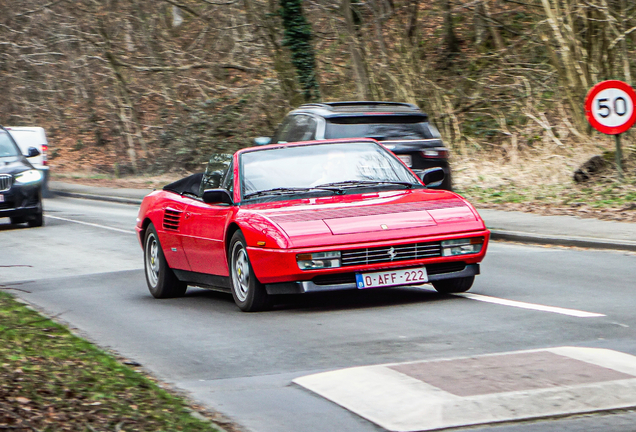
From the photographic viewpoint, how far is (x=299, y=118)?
1616 cm

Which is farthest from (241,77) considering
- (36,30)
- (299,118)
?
(299,118)

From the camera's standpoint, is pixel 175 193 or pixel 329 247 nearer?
Result: pixel 329 247

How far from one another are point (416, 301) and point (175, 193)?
302cm

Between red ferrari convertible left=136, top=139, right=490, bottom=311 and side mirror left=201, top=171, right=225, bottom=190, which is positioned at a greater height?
side mirror left=201, top=171, right=225, bottom=190

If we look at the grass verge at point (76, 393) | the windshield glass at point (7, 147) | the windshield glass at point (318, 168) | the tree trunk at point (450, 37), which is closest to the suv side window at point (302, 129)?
the windshield glass at point (318, 168)

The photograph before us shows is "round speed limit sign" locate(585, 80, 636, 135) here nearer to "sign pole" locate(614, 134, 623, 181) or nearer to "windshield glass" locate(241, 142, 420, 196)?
"sign pole" locate(614, 134, 623, 181)

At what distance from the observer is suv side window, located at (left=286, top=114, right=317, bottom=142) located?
601 inches

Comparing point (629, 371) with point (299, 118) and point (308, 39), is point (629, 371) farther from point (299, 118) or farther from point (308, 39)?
point (308, 39)

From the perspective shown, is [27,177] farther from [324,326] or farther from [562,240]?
[324,326]

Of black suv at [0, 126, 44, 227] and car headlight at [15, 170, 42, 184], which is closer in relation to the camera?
black suv at [0, 126, 44, 227]

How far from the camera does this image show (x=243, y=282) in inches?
353

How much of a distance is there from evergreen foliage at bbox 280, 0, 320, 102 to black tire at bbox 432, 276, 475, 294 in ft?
58.1

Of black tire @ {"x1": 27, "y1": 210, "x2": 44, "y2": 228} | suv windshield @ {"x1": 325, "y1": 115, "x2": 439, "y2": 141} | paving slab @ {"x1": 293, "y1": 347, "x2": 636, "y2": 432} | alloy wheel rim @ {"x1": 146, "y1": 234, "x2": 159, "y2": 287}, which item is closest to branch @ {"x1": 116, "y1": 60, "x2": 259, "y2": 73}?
black tire @ {"x1": 27, "y1": 210, "x2": 44, "y2": 228}

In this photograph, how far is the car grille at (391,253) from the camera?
8.45 metres
